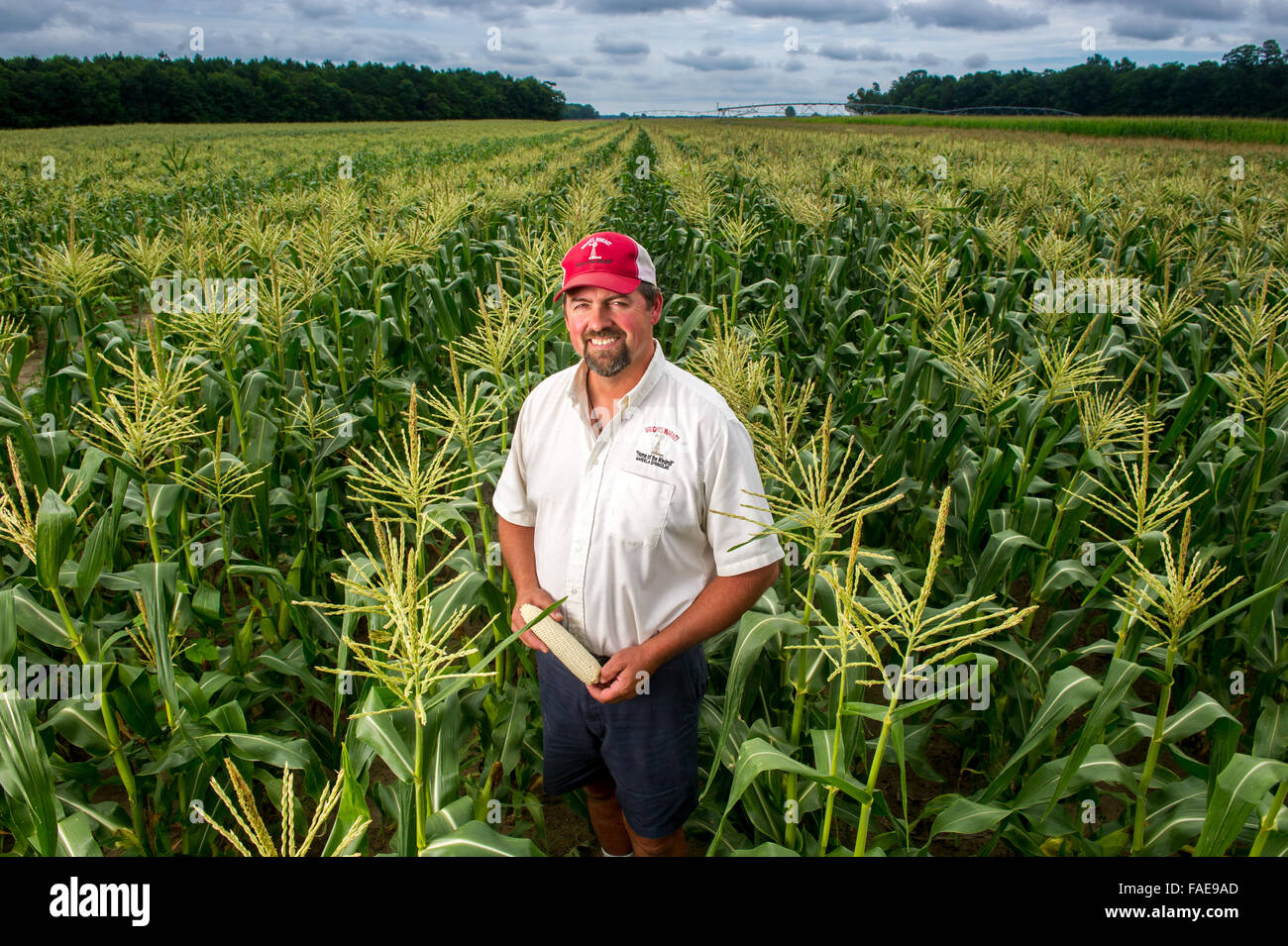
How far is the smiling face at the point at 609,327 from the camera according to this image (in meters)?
2.12

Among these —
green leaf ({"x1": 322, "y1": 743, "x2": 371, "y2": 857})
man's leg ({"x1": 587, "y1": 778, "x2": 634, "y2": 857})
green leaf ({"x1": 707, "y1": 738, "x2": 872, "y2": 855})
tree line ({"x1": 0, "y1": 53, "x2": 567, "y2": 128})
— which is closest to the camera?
green leaf ({"x1": 322, "y1": 743, "x2": 371, "y2": 857})

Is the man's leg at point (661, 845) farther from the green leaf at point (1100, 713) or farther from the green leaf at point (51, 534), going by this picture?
the green leaf at point (51, 534)

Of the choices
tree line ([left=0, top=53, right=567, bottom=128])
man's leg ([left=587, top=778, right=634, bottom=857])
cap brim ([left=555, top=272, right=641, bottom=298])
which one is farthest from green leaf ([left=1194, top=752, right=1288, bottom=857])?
tree line ([left=0, top=53, right=567, bottom=128])

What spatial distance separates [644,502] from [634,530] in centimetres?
8

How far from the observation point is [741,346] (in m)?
3.29

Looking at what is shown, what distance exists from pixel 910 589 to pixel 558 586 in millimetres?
1519

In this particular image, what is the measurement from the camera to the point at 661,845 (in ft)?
7.84

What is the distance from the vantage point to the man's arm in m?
2.03

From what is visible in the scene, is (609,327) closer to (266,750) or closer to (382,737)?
(382,737)

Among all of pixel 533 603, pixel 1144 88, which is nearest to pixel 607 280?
pixel 533 603

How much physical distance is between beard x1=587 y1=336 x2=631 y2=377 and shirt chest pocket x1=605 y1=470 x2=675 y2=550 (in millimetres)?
294

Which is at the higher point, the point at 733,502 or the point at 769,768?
the point at 733,502

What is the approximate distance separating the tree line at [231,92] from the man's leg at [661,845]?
67469 millimetres

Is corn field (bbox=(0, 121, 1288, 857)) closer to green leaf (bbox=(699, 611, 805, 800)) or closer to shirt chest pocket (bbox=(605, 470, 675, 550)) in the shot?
green leaf (bbox=(699, 611, 805, 800))
